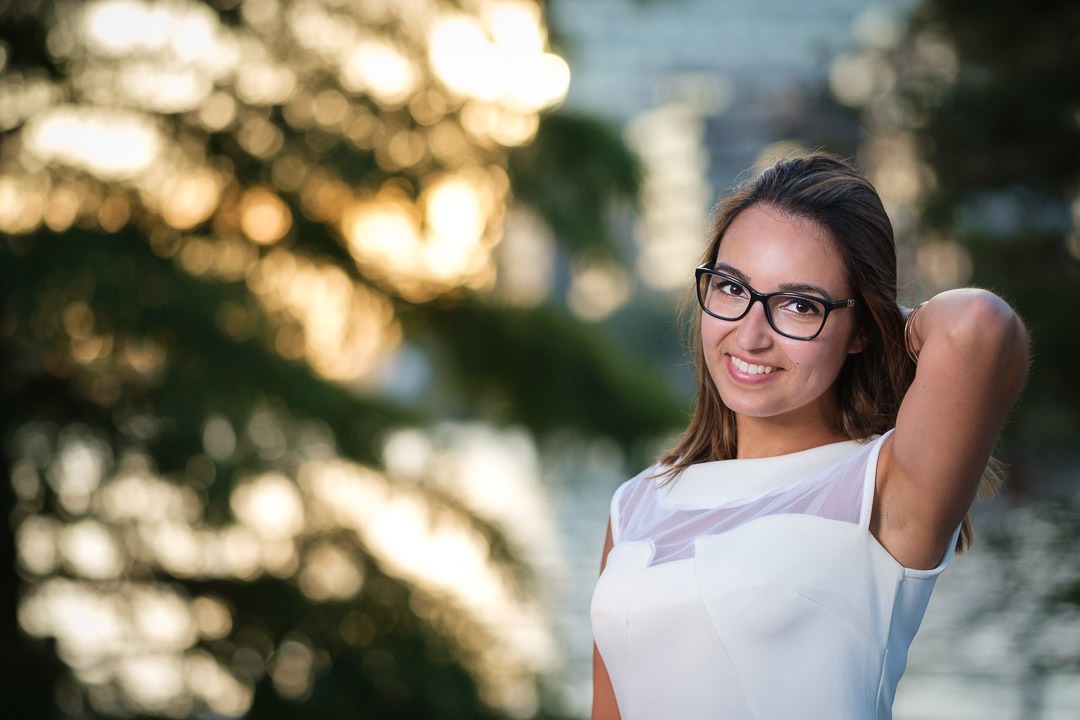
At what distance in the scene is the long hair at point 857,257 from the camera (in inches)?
51.1

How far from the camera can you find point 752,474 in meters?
1.38

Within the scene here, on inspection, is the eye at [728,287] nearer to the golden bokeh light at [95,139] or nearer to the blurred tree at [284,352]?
the blurred tree at [284,352]

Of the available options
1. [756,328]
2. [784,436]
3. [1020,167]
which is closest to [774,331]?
[756,328]

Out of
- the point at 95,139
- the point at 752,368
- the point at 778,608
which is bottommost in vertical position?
the point at 778,608

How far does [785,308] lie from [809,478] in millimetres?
177

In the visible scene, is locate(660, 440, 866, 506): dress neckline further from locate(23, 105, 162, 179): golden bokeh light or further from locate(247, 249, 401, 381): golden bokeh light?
locate(23, 105, 162, 179): golden bokeh light

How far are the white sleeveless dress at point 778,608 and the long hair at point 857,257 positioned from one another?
0.06 metres

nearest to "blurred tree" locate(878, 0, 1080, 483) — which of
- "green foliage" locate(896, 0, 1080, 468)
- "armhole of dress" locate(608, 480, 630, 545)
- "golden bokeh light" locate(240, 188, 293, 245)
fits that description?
"green foliage" locate(896, 0, 1080, 468)

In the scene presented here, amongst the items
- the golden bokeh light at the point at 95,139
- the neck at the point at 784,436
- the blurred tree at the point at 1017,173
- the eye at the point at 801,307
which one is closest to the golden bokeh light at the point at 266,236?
the golden bokeh light at the point at 95,139

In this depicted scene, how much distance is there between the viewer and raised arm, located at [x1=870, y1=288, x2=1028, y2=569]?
3.64 ft

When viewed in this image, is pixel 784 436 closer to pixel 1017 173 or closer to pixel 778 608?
pixel 778 608

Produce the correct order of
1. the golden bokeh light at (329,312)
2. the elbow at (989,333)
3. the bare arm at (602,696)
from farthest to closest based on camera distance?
the golden bokeh light at (329,312)
the bare arm at (602,696)
the elbow at (989,333)

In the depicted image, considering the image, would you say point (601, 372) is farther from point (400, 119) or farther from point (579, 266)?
point (400, 119)

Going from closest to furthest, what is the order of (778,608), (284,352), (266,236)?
(778,608) < (284,352) < (266,236)
